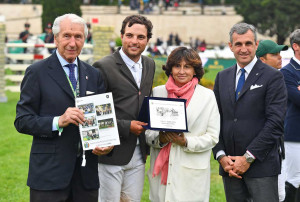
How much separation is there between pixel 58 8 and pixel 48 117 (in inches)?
834

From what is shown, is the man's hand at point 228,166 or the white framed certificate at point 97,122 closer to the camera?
the white framed certificate at point 97,122

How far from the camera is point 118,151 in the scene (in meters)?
5.45

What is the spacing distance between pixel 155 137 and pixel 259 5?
157 ft

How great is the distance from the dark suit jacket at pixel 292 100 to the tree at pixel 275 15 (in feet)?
146

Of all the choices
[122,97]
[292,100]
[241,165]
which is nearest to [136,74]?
[122,97]

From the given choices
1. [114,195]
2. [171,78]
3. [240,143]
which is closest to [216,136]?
[240,143]

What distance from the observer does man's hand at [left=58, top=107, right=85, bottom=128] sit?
4410 mm

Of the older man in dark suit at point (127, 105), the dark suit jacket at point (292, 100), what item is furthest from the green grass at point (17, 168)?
the older man in dark suit at point (127, 105)

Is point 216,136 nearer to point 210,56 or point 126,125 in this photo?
point 126,125

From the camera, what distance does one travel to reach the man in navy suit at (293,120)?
6383 millimetres

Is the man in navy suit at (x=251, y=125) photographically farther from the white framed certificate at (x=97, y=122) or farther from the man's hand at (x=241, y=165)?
the white framed certificate at (x=97, y=122)

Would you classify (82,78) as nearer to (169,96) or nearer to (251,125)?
(169,96)

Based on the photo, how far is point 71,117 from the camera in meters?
4.41

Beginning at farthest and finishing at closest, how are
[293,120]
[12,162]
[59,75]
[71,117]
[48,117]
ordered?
1. [12,162]
2. [293,120]
3. [59,75]
4. [48,117]
5. [71,117]
